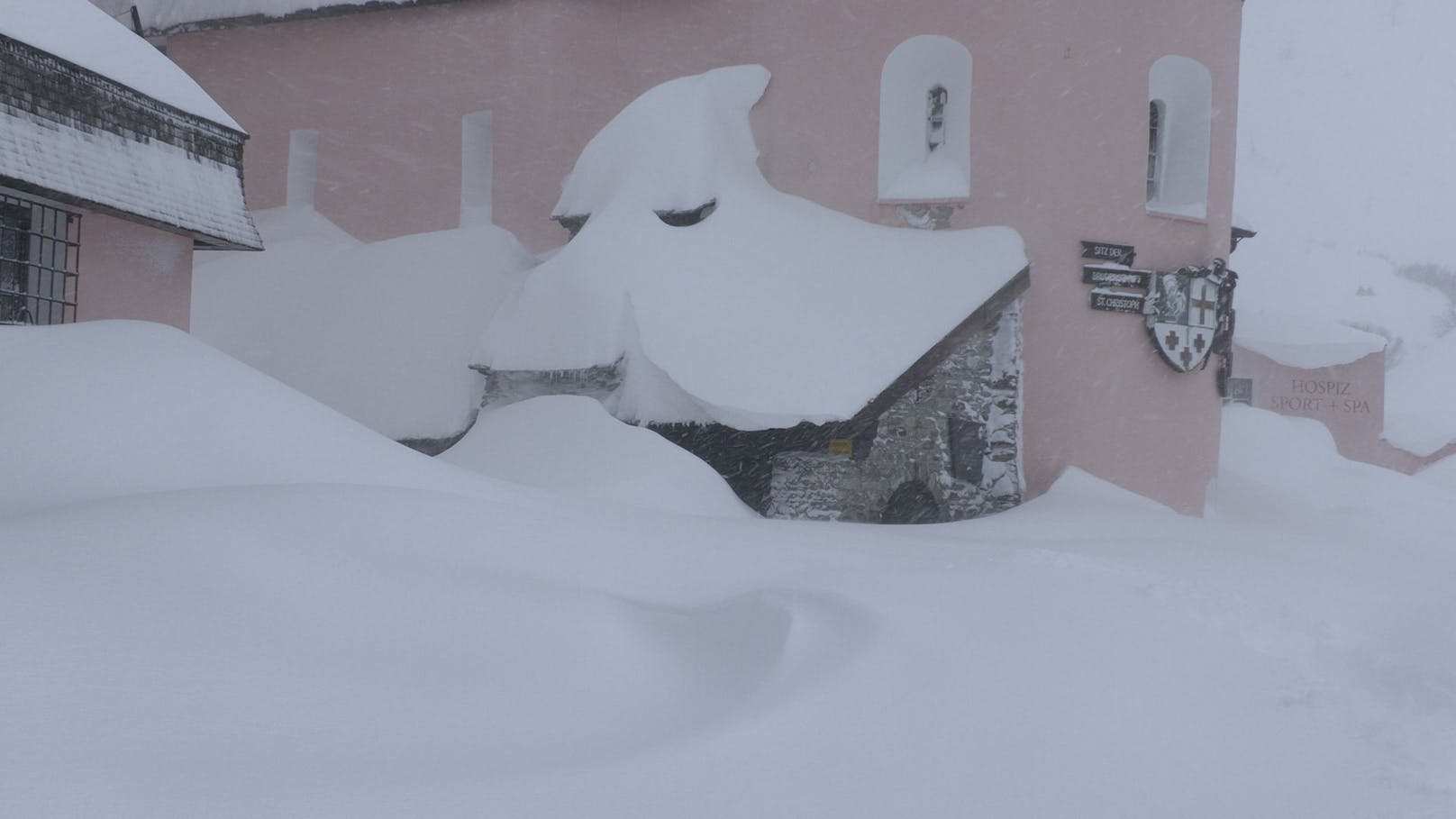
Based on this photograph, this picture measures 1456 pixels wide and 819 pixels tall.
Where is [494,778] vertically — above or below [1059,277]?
below

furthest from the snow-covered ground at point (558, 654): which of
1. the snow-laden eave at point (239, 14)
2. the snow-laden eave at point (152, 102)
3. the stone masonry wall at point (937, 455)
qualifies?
the snow-laden eave at point (239, 14)

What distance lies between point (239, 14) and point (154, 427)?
38.1 ft

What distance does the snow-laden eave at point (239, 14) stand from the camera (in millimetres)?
15828

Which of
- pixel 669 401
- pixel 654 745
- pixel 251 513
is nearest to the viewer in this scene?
pixel 654 745

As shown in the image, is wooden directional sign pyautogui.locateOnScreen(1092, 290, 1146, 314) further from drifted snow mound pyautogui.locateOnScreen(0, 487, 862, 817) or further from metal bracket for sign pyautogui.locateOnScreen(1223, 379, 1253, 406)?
metal bracket for sign pyautogui.locateOnScreen(1223, 379, 1253, 406)

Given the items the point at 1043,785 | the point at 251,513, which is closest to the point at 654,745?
the point at 1043,785

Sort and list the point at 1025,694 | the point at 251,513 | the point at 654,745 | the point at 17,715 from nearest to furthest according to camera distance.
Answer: the point at 17,715, the point at 654,745, the point at 1025,694, the point at 251,513

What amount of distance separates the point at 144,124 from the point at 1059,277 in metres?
7.76

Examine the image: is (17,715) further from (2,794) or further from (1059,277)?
(1059,277)

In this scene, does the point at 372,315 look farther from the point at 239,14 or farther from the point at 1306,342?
the point at 1306,342

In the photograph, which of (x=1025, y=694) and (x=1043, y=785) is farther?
(x=1025, y=694)

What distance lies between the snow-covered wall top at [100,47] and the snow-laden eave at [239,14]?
4.97m

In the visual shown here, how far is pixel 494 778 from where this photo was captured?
3.66 meters

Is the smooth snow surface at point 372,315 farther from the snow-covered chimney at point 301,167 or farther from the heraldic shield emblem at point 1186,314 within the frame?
the heraldic shield emblem at point 1186,314
